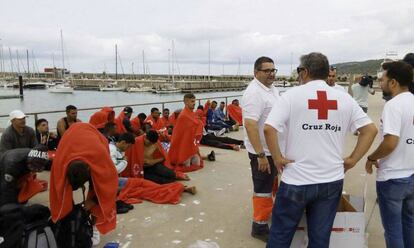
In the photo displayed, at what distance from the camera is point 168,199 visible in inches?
175

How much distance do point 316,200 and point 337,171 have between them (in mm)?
232

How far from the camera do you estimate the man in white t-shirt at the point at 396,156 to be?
2428mm

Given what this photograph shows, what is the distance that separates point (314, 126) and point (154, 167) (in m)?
3.51

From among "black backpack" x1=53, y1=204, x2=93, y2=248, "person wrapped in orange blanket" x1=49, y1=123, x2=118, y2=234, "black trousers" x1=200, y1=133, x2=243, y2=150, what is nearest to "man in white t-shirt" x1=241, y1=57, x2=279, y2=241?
"person wrapped in orange blanket" x1=49, y1=123, x2=118, y2=234

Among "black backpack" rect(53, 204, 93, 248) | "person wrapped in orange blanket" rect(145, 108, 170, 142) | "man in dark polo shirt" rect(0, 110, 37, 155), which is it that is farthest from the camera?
"person wrapped in orange blanket" rect(145, 108, 170, 142)

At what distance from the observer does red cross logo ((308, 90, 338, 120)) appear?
2217 millimetres

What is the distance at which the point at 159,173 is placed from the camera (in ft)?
17.5

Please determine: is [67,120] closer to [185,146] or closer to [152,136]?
[152,136]

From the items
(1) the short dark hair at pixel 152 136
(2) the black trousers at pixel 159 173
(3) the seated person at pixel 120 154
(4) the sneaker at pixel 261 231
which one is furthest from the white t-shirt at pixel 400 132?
(1) the short dark hair at pixel 152 136

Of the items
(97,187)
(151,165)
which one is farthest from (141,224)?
(151,165)

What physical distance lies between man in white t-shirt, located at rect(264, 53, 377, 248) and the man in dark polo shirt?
4.02m

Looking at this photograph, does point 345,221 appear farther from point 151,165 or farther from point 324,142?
point 151,165

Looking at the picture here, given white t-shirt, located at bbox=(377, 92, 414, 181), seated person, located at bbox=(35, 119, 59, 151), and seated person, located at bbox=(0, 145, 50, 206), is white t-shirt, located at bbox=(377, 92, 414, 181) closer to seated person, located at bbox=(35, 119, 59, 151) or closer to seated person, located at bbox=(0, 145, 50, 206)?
seated person, located at bbox=(0, 145, 50, 206)

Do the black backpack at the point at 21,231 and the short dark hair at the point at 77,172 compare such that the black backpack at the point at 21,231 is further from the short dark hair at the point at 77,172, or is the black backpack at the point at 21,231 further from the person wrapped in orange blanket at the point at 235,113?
the person wrapped in orange blanket at the point at 235,113
